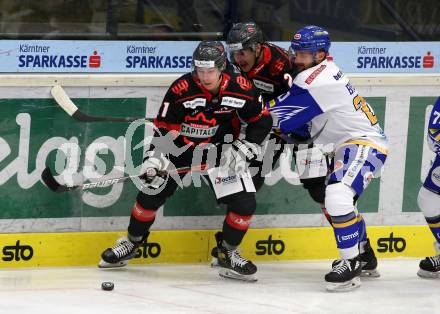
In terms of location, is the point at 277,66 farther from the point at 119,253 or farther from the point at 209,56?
the point at 119,253

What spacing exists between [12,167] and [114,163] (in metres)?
0.57

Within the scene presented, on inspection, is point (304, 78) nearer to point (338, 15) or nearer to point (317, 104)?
point (317, 104)

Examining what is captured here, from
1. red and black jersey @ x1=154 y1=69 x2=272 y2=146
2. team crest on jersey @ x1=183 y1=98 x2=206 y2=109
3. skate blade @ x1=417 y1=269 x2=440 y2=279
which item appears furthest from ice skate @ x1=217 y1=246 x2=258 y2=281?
skate blade @ x1=417 y1=269 x2=440 y2=279

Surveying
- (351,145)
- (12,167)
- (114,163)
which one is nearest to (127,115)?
(114,163)

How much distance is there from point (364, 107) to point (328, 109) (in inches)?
9.6

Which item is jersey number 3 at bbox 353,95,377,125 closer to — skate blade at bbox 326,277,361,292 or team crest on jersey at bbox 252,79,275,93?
team crest on jersey at bbox 252,79,275,93

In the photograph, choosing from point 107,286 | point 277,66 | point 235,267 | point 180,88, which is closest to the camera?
point 107,286

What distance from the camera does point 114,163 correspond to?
6762 mm

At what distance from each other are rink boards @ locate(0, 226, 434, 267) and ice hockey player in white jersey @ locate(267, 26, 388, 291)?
68 centimetres

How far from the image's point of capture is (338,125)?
21.4 feet

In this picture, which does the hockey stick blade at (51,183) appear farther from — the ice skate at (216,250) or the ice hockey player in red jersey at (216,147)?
the ice skate at (216,250)

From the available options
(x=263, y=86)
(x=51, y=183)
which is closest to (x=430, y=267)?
(x=263, y=86)

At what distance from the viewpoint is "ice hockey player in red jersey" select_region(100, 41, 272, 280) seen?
21.0 ft

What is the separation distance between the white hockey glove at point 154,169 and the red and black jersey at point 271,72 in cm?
70
